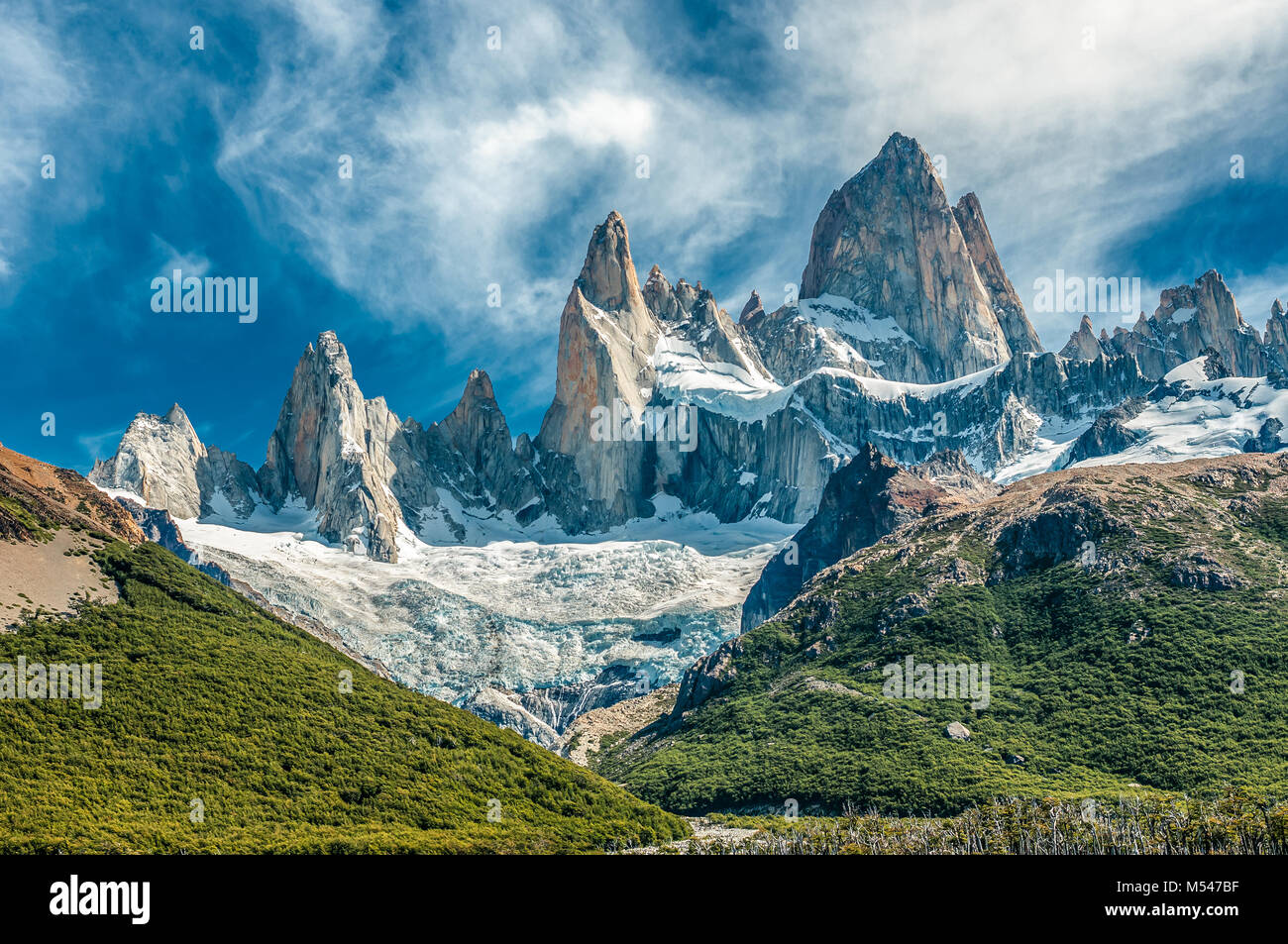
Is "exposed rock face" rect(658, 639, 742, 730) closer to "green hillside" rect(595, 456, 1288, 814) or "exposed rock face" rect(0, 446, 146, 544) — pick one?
"green hillside" rect(595, 456, 1288, 814)

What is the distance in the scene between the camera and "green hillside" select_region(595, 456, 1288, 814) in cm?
8688

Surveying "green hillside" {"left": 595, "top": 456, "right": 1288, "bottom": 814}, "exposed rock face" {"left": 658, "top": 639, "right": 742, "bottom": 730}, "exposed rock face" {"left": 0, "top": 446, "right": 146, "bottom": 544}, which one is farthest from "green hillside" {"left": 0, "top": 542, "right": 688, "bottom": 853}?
"exposed rock face" {"left": 658, "top": 639, "right": 742, "bottom": 730}

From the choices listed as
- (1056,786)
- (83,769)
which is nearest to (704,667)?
(1056,786)

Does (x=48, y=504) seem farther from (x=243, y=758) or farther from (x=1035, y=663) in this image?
(x=1035, y=663)

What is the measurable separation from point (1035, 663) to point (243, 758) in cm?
7982

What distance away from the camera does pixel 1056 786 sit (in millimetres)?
83375

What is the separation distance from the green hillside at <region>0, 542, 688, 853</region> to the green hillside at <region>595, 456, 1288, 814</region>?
22214mm

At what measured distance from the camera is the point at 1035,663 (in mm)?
108562

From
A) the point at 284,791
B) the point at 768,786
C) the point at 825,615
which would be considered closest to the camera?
the point at 284,791

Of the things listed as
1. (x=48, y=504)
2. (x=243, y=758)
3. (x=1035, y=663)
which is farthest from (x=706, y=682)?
(x=48, y=504)

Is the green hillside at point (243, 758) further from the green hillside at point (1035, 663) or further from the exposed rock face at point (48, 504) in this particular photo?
the green hillside at point (1035, 663)

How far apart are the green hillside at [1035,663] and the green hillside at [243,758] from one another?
2221 cm
